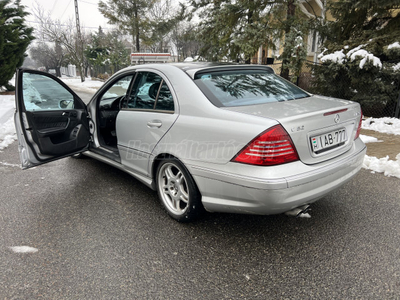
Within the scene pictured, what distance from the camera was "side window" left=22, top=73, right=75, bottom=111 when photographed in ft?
11.3

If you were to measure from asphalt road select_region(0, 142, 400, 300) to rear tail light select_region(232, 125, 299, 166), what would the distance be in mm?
848

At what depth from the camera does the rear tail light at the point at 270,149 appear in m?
2.17

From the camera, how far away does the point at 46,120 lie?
370 centimetres

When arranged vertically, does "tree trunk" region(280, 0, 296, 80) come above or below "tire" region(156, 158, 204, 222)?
above

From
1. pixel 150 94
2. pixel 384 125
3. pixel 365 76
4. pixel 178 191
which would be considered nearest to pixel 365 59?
pixel 365 76

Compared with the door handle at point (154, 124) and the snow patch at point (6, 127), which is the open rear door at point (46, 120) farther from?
the snow patch at point (6, 127)

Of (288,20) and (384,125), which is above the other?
(288,20)

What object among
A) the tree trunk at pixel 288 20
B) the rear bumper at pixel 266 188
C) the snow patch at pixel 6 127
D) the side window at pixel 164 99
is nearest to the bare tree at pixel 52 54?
the snow patch at pixel 6 127

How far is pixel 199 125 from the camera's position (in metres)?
2.54

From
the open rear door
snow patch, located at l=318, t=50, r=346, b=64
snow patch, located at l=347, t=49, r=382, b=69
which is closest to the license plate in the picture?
the open rear door

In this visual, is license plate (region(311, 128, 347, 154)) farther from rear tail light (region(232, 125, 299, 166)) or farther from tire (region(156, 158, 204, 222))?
tire (region(156, 158, 204, 222))

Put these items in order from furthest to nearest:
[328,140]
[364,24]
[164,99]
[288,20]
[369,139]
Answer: [288,20] → [364,24] → [369,139] → [164,99] → [328,140]

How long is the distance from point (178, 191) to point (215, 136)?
0.79m

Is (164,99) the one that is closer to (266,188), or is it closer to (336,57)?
(266,188)
